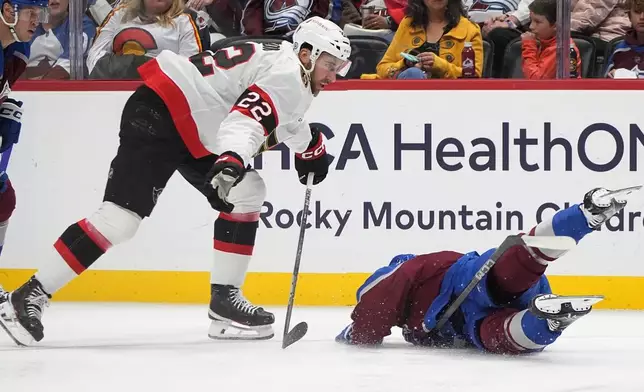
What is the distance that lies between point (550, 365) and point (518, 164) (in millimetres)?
1810

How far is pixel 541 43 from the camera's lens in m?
4.98

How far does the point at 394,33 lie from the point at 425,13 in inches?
7.0

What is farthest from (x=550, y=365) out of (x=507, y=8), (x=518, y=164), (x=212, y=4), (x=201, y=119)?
(x=212, y=4)

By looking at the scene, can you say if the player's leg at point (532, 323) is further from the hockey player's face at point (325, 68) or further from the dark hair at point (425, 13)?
the dark hair at point (425, 13)

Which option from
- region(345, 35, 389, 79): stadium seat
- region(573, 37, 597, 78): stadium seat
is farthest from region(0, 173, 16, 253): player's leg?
region(573, 37, 597, 78): stadium seat

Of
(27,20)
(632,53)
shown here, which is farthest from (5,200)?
(632,53)

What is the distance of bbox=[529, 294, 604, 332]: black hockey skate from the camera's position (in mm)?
3004

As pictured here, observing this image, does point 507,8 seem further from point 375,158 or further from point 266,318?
point 266,318

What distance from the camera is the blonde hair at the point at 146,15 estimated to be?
5.07m

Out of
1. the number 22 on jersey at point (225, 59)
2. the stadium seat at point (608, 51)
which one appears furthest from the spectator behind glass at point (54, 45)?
the stadium seat at point (608, 51)

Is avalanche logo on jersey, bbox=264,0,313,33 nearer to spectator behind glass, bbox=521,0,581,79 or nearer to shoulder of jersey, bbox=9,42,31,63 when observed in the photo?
spectator behind glass, bbox=521,0,581,79

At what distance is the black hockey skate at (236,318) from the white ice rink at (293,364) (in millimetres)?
51

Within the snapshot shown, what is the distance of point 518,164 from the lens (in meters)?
4.93

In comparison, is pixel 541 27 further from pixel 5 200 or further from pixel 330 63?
pixel 5 200
